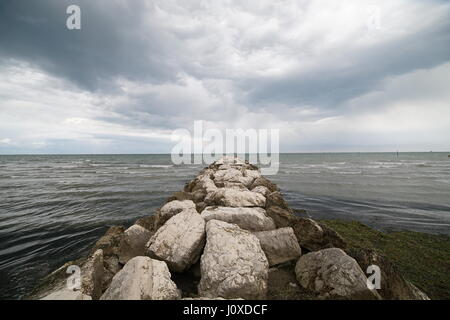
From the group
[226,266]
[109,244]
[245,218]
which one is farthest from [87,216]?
[226,266]

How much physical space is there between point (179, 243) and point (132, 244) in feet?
4.40

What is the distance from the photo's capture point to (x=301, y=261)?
3674 millimetres

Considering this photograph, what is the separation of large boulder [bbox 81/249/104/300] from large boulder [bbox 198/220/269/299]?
168 centimetres

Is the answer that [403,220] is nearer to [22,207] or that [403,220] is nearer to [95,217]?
[95,217]

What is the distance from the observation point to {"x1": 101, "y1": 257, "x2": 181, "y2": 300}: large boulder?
2.71 m

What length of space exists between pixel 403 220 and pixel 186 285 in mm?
9292

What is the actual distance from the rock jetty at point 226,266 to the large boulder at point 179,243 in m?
0.02

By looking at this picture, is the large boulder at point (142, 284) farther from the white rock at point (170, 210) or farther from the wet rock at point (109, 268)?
the white rock at point (170, 210)

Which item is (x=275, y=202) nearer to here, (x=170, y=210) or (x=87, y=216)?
(x=170, y=210)

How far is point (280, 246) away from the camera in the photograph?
4.08 m

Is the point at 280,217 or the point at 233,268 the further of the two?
the point at 280,217

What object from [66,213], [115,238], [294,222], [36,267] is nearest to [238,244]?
[294,222]

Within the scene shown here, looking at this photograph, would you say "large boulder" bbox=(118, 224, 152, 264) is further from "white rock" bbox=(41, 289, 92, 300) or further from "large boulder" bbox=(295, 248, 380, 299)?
"large boulder" bbox=(295, 248, 380, 299)

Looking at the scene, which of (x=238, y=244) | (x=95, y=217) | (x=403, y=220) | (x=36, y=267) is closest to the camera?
(x=238, y=244)
